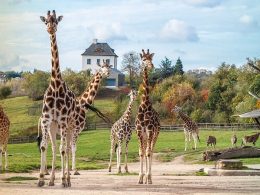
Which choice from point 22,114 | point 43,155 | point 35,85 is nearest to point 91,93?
point 43,155

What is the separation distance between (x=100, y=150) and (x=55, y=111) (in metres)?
24.0

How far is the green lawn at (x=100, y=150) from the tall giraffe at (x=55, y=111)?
752 centimetres

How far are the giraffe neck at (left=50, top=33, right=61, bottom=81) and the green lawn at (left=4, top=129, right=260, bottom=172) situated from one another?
25.4 ft

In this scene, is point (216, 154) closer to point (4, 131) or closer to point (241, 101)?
point (4, 131)

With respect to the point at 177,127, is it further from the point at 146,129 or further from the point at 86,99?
the point at 146,129

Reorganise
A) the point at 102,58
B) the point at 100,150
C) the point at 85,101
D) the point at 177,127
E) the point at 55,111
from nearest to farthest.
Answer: the point at 55,111 < the point at 85,101 < the point at 100,150 < the point at 177,127 < the point at 102,58

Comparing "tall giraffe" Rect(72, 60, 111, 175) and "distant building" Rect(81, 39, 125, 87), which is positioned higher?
"distant building" Rect(81, 39, 125, 87)

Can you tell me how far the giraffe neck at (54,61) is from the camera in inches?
600

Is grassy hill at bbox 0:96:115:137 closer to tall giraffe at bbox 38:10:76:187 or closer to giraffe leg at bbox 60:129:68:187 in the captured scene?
tall giraffe at bbox 38:10:76:187

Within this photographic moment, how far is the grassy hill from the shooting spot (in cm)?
4953

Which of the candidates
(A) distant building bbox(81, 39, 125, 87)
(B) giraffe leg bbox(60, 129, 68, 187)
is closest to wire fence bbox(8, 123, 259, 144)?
(A) distant building bbox(81, 39, 125, 87)

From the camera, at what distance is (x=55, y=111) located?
15.0 meters

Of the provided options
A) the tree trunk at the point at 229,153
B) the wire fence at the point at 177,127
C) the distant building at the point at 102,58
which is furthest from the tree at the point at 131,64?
the tree trunk at the point at 229,153

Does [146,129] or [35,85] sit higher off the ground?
[35,85]
